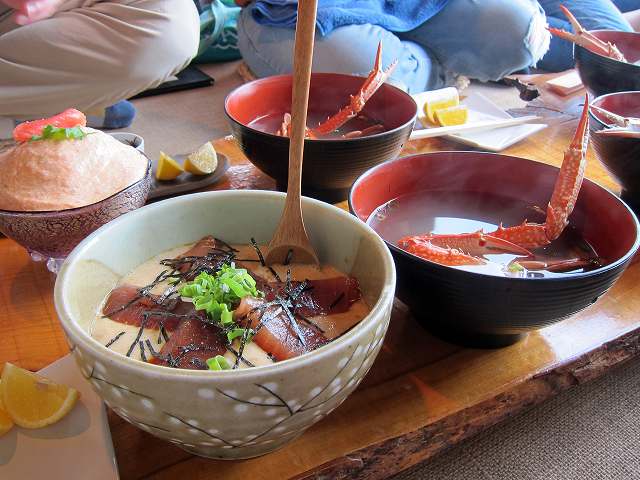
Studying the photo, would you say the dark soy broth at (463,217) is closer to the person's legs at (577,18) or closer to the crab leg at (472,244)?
the crab leg at (472,244)

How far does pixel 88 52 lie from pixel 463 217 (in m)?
1.84

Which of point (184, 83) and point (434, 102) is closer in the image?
point (434, 102)

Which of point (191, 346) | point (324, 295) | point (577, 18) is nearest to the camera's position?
point (191, 346)

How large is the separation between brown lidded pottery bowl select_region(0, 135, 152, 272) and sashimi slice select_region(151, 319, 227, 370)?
1.08 feet

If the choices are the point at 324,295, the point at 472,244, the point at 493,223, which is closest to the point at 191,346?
the point at 324,295

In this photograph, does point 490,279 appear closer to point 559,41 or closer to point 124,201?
point 124,201

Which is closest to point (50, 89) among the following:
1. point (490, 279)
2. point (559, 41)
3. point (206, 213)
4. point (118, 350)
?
point (206, 213)

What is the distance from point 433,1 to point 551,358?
2327 millimetres

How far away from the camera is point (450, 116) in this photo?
4.94 feet

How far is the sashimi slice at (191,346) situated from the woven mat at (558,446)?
56 centimetres

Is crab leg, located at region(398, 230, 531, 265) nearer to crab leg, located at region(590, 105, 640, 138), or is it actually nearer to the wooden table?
the wooden table

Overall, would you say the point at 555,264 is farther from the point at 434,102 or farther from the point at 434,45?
the point at 434,45

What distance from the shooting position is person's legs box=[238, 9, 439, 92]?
8.11 ft

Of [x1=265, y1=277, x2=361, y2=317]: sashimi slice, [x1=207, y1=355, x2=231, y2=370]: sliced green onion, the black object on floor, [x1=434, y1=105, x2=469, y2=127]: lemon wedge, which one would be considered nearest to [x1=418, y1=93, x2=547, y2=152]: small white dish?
[x1=434, y1=105, x2=469, y2=127]: lemon wedge
